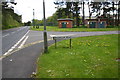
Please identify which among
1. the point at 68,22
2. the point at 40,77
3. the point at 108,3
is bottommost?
the point at 40,77

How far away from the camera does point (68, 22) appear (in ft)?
159

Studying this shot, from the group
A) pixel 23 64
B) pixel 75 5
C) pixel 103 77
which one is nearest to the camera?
pixel 103 77

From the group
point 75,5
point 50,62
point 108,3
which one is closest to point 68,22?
point 75,5

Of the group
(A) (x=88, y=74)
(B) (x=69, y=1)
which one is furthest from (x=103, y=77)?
(B) (x=69, y=1)

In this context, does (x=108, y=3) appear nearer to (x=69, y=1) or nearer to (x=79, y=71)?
(x=69, y=1)

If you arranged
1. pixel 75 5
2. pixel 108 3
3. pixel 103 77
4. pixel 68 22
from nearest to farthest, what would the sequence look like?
1. pixel 103 77
2. pixel 68 22
3. pixel 108 3
4. pixel 75 5

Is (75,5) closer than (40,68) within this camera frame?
No

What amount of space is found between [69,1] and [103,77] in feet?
176

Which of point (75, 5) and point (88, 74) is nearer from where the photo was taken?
point (88, 74)

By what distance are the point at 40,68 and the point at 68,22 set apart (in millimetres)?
42154

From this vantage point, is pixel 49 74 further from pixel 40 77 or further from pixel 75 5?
pixel 75 5

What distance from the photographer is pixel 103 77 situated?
5.73m

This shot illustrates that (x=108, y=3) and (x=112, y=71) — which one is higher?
(x=108, y=3)

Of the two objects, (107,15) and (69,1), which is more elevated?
(69,1)
